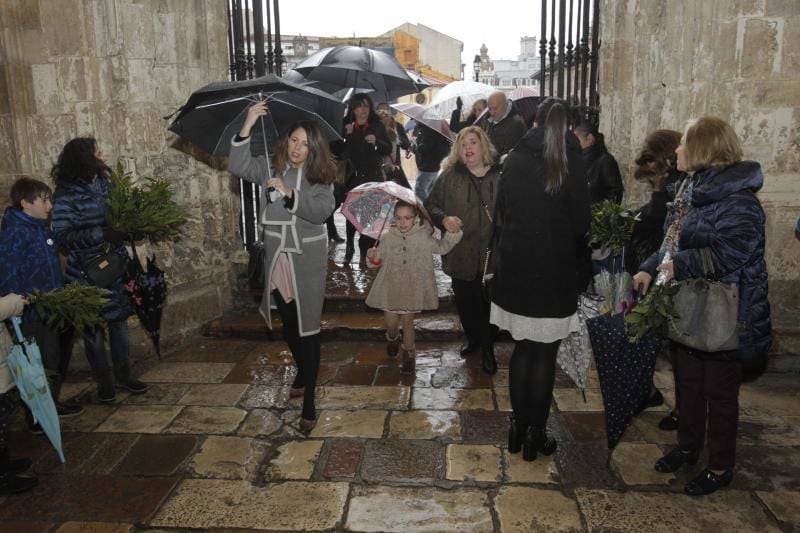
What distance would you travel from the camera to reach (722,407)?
10.8ft

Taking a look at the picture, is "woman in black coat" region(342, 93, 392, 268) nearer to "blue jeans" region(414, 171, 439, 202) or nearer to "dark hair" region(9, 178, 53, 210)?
"blue jeans" region(414, 171, 439, 202)

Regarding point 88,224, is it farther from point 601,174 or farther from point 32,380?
point 601,174

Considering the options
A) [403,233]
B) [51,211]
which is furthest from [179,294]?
[403,233]

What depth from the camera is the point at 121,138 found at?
212 inches

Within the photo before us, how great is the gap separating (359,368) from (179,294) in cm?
187

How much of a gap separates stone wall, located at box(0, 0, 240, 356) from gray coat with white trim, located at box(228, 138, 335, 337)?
1851 millimetres

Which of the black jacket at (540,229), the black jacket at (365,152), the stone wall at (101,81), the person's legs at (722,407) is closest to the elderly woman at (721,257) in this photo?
the person's legs at (722,407)

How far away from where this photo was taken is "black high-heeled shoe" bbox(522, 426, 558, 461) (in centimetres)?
368

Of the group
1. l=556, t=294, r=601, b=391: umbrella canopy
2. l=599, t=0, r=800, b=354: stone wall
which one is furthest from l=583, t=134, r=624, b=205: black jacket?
l=556, t=294, r=601, b=391: umbrella canopy

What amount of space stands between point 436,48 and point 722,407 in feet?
141

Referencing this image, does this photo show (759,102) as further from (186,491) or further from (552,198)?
(186,491)

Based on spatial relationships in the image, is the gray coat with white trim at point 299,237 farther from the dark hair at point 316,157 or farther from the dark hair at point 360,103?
the dark hair at point 360,103

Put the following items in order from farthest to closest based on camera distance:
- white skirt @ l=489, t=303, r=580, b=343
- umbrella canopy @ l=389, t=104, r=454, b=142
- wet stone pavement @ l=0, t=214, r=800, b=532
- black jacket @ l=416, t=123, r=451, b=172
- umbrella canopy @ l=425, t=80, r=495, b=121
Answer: black jacket @ l=416, t=123, r=451, b=172
umbrella canopy @ l=425, t=80, r=495, b=121
umbrella canopy @ l=389, t=104, r=454, b=142
white skirt @ l=489, t=303, r=580, b=343
wet stone pavement @ l=0, t=214, r=800, b=532

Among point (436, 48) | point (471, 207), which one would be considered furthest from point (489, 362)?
point (436, 48)
